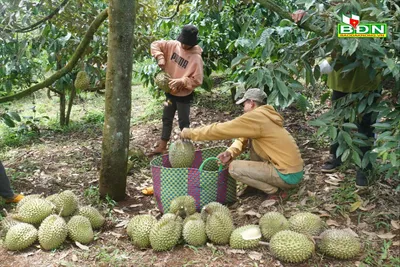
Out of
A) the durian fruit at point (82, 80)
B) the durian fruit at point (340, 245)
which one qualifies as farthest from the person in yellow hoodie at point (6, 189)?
the durian fruit at point (340, 245)

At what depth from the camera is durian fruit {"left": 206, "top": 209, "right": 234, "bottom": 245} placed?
2.77 metres

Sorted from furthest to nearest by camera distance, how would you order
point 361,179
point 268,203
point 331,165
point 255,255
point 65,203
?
point 331,165 < point 361,179 < point 268,203 < point 65,203 < point 255,255

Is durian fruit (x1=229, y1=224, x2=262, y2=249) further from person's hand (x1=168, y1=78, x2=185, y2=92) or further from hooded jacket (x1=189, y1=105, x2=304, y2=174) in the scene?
person's hand (x1=168, y1=78, x2=185, y2=92)

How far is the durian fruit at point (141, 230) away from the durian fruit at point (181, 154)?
0.57m

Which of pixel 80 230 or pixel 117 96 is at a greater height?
pixel 117 96

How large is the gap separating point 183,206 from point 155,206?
0.70 meters

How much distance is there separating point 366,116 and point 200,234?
173 cm

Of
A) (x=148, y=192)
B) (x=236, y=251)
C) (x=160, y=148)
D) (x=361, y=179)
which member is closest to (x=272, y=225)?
(x=236, y=251)

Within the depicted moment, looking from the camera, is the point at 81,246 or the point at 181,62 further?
the point at 181,62

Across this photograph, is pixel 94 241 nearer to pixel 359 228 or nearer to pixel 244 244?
pixel 244 244

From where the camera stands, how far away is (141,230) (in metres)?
2.85

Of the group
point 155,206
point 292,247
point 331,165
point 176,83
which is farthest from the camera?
point 176,83

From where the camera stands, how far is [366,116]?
3391 mm

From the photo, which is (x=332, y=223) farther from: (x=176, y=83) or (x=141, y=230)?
(x=176, y=83)
